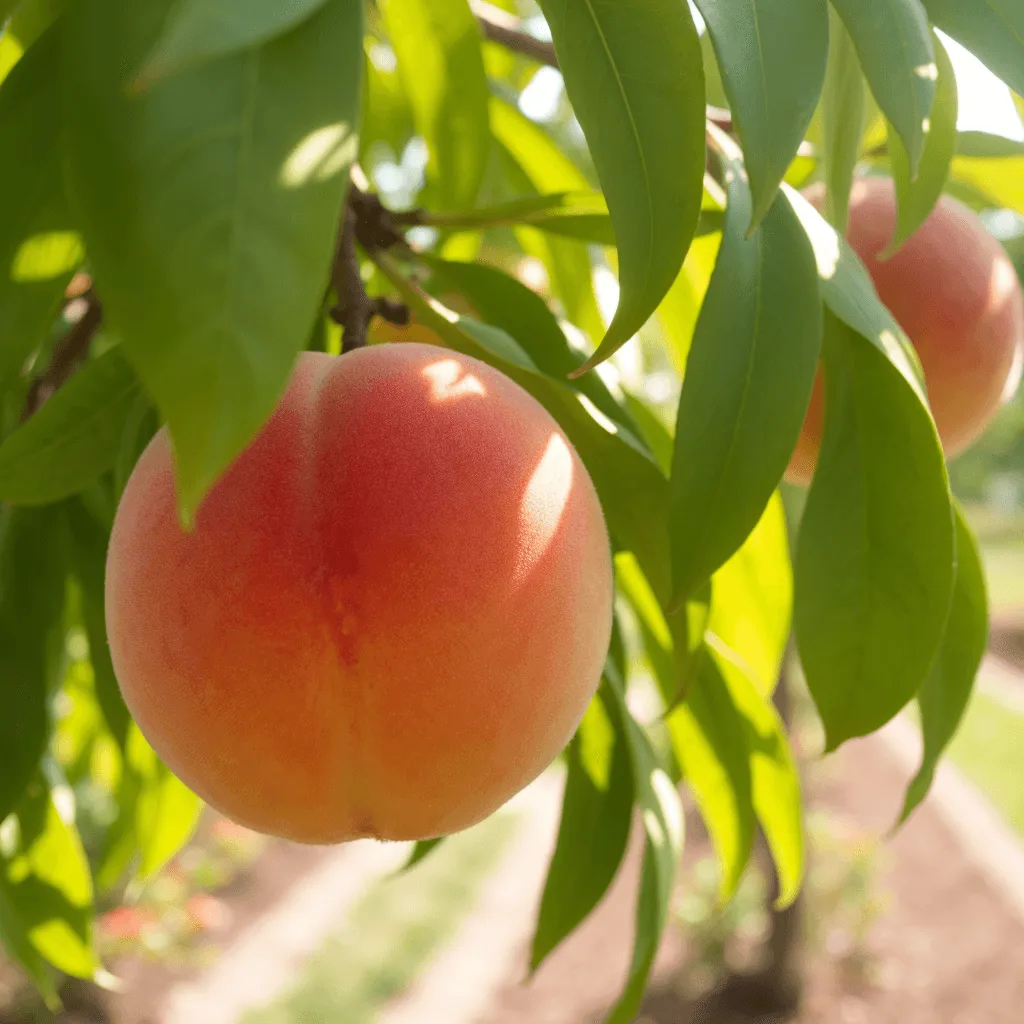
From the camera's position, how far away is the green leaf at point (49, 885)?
86 cm

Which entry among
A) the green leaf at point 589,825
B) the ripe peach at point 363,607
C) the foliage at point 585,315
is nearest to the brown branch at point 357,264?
the foliage at point 585,315

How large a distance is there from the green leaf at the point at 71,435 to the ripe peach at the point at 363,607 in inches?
4.6

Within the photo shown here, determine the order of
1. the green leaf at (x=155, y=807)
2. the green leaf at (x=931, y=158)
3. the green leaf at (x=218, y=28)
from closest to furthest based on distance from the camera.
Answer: the green leaf at (x=218, y=28)
the green leaf at (x=931, y=158)
the green leaf at (x=155, y=807)

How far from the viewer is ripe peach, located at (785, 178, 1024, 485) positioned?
Result: 0.79 meters

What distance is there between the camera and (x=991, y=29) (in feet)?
1.74

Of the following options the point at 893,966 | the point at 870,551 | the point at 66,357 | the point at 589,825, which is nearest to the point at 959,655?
the point at 870,551

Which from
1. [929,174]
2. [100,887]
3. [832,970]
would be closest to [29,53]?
[929,174]

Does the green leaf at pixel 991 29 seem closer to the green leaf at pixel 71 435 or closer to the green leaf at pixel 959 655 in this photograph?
the green leaf at pixel 959 655

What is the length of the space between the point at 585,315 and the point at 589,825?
48cm

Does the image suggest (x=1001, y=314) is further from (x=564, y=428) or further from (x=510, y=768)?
(x=510, y=768)

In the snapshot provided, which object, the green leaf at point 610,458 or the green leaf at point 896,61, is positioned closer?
the green leaf at point 896,61

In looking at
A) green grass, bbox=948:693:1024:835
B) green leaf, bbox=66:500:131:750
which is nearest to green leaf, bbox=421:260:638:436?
green leaf, bbox=66:500:131:750

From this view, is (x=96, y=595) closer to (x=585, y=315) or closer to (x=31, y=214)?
(x=31, y=214)

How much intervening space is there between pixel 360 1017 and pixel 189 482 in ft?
11.6
